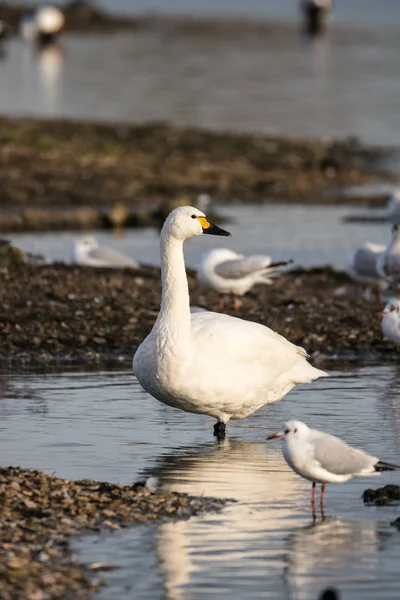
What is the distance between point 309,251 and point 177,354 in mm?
13256

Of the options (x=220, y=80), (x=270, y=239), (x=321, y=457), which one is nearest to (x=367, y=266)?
(x=270, y=239)

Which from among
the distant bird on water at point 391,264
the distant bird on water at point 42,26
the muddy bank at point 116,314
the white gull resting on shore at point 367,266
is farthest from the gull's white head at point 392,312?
the distant bird on water at point 42,26

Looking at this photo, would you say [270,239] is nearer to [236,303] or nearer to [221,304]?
[221,304]

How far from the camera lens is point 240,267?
18.1m

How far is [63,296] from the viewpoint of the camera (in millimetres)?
18234

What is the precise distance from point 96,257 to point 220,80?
41.0m

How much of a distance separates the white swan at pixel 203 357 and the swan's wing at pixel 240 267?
5.03m

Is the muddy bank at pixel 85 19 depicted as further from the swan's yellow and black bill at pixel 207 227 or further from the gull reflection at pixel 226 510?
the gull reflection at pixel 226 510

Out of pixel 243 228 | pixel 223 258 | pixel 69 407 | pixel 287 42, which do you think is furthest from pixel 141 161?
pixel 287 42

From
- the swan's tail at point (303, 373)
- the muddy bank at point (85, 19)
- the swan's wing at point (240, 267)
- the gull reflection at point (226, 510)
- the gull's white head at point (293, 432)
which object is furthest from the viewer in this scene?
the muddy bank at point (85, 19)

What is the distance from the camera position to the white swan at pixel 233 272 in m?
18.2

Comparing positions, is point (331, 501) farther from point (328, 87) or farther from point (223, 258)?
point (328, 87)

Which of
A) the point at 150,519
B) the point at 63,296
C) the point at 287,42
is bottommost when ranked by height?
the point at 287,42

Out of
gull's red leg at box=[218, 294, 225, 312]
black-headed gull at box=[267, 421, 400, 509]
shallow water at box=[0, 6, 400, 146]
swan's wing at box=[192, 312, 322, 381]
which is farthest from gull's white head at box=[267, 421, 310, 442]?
shallow water at box=[0, 6, 400, 146]
